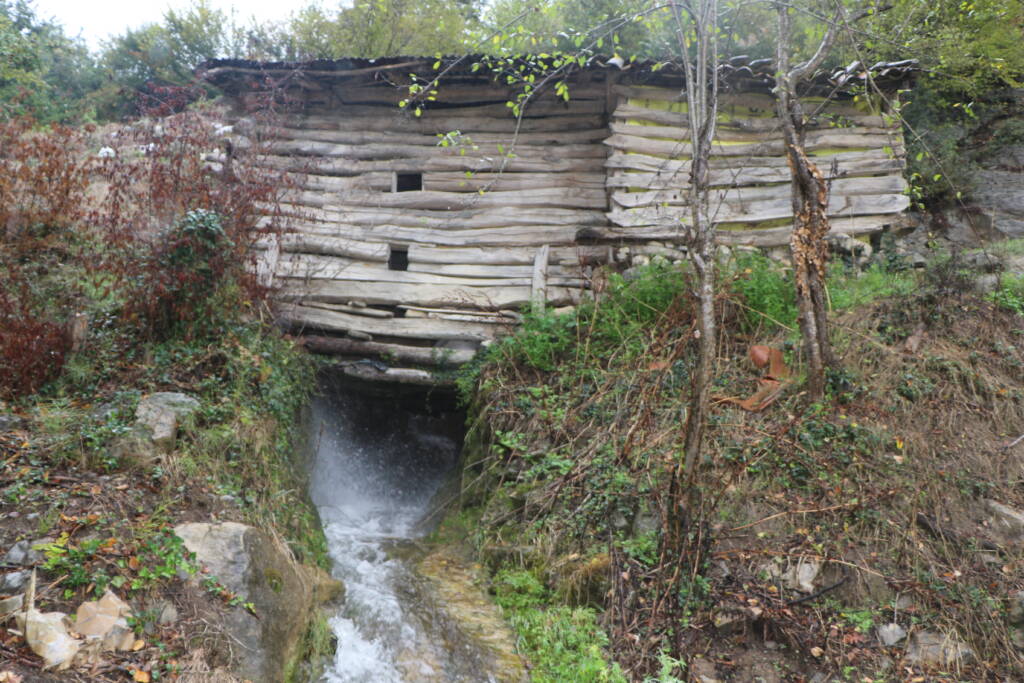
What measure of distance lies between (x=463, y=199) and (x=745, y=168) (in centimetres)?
395

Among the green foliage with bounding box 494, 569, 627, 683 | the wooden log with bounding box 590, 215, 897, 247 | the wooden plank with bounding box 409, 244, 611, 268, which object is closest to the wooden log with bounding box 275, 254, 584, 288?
the wooden plank with bounding box 409, 244, 611, 268

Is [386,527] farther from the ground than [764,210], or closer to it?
closer to it

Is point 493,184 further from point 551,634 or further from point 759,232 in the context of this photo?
point 551,634

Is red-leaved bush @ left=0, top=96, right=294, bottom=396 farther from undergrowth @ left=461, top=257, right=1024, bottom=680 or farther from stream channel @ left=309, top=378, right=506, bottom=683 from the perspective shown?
undergrowth @ left=461, top=257, right=1024, bottom=680

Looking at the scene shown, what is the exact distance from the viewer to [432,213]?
959 cm

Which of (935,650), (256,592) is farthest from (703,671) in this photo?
(256,592)

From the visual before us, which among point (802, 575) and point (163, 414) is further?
point (163, 414)

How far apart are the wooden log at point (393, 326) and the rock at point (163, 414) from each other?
2822 millimetres

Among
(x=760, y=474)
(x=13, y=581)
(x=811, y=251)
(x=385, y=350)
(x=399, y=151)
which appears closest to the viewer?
(x=13, y=581)

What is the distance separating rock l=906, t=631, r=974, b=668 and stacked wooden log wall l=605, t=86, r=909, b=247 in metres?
5.43

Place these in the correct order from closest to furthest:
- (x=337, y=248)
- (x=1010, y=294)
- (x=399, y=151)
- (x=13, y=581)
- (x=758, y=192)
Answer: (x=13, y=581) < (x=1010, y=294) < (x=758, y=192) < (x=337, y=248) < (x=399, y=151)

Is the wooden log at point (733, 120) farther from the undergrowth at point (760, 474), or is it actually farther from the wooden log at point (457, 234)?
the undergrowth at point (760, 474)

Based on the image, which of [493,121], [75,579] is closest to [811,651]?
[75,579]

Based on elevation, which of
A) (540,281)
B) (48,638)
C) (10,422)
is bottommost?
(48,638)
